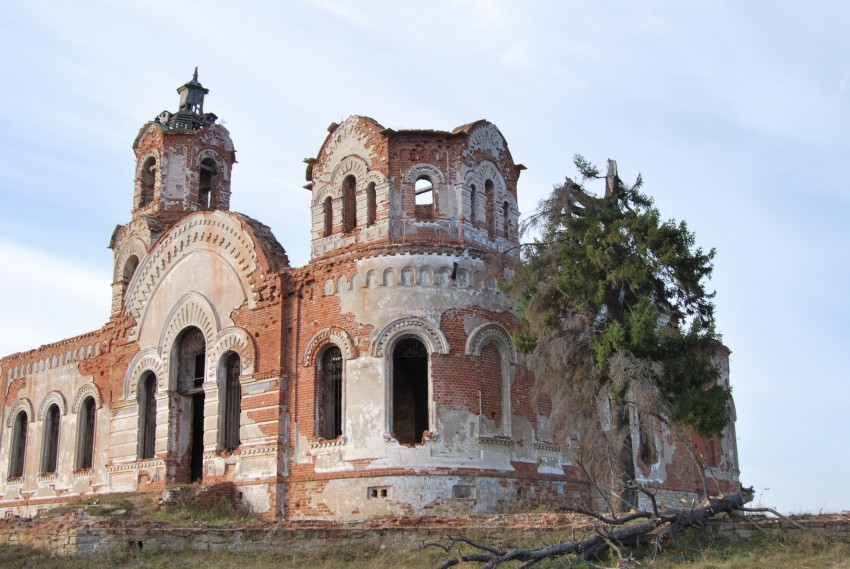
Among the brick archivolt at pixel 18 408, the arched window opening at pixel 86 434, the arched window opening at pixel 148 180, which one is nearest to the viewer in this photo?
the arched window opening at pixel 86 434

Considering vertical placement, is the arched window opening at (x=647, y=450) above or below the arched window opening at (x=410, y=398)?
below

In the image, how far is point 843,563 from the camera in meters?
12.8

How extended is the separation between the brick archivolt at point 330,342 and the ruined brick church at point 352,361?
0.04m

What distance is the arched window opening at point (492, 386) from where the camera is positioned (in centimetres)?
2042

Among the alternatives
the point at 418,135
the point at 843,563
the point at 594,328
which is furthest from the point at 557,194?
the point at 843,563

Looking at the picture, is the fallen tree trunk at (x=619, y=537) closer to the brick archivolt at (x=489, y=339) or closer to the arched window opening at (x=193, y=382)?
the brick archivolt at (x=489, y=339)

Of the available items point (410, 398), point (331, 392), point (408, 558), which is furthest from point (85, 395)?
point (408, 558)

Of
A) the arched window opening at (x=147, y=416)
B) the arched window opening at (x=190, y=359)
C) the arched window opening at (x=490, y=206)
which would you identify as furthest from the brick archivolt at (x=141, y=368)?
the arched window opening at (x=490, y=206)

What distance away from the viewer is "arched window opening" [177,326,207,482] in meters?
24.6

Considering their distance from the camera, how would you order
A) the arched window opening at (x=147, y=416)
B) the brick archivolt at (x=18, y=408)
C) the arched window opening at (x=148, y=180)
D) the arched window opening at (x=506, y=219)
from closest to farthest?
the arched window opening at (x=506, y=219) → the arched window opening at (x=147, y=416) → the arched window opening at (x=148, y=180) → the brick archivolt at (x=18, y=408)

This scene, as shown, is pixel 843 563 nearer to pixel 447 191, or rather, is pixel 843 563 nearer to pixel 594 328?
pixel 594 328

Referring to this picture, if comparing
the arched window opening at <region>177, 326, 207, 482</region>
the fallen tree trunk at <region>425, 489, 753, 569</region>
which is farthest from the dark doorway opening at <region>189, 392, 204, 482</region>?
the fallen tree trunk at <region>425, 489, 753, 569</region>

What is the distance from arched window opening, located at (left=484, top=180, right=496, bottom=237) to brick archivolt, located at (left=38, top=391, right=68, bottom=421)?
14.6 meters

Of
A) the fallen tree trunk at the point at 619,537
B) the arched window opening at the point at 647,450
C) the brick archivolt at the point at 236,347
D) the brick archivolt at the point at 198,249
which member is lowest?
the fallen tree trunk at the point at 619,537
